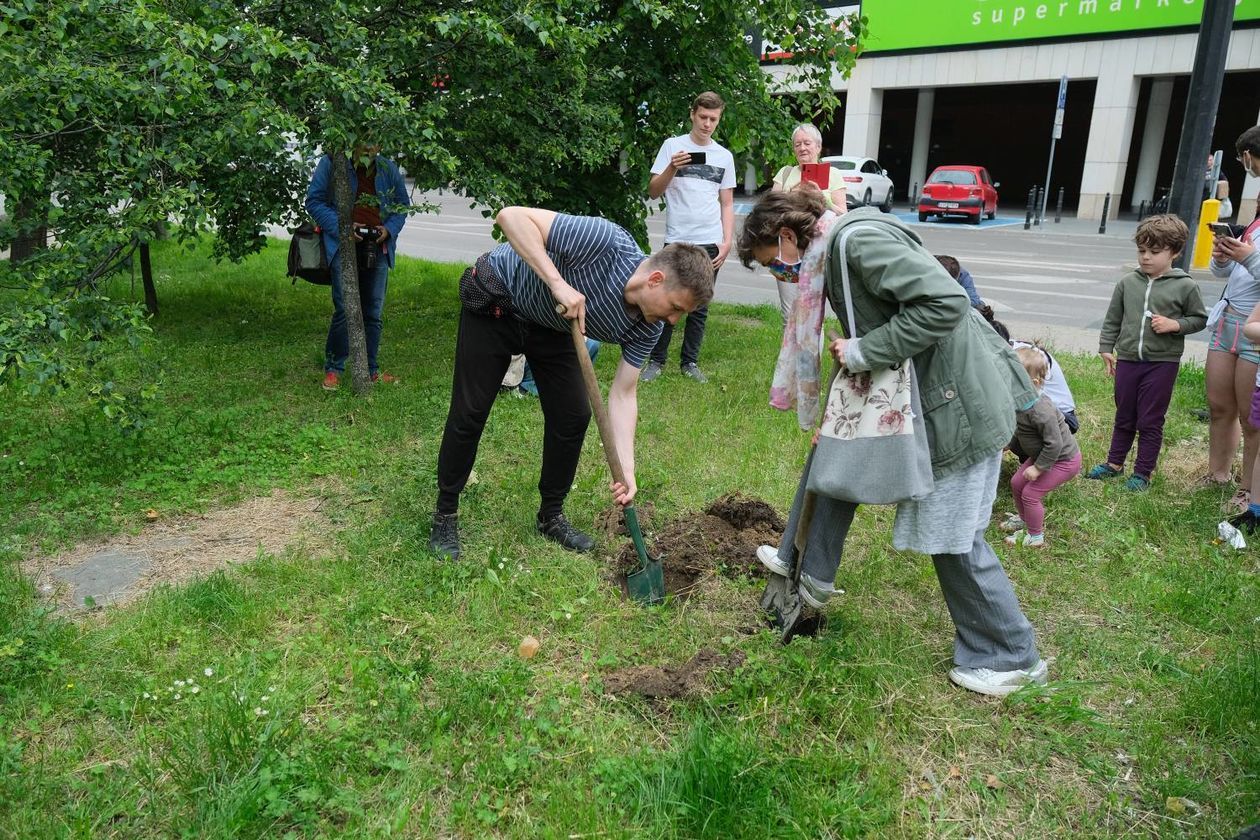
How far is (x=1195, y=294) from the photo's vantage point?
4695 mm

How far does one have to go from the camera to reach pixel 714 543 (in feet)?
13.5

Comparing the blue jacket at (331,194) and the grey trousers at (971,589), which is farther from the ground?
the blue jacket at (331,194)

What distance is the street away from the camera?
10.2 metres

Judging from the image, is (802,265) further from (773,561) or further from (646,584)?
(646,584)

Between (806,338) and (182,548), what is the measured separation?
2874mm

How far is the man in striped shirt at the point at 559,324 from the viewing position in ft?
10.6

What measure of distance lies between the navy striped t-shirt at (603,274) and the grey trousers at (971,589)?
0.86 metres

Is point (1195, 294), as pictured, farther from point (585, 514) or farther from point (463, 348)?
point (463, 348)

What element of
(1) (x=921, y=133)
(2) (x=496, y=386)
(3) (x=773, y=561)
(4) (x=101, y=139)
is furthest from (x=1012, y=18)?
(3) (x=773, y=561)

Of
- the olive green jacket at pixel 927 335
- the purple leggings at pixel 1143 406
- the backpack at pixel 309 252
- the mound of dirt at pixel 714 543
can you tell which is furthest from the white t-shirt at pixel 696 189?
the olive green jacket at pixel 927 335

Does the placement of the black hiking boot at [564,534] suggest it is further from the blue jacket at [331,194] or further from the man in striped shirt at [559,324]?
the blue jacket at [331,194]

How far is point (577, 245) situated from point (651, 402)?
295 cm

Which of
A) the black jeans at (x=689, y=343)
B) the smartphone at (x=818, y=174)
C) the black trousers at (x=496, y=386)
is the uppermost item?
the smartphone at (x=818, y=174)

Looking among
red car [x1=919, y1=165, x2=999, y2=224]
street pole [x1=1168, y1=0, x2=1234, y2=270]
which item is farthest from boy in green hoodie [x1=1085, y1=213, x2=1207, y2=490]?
red car [x1=919, y1=165, x2=999, y2=224]
